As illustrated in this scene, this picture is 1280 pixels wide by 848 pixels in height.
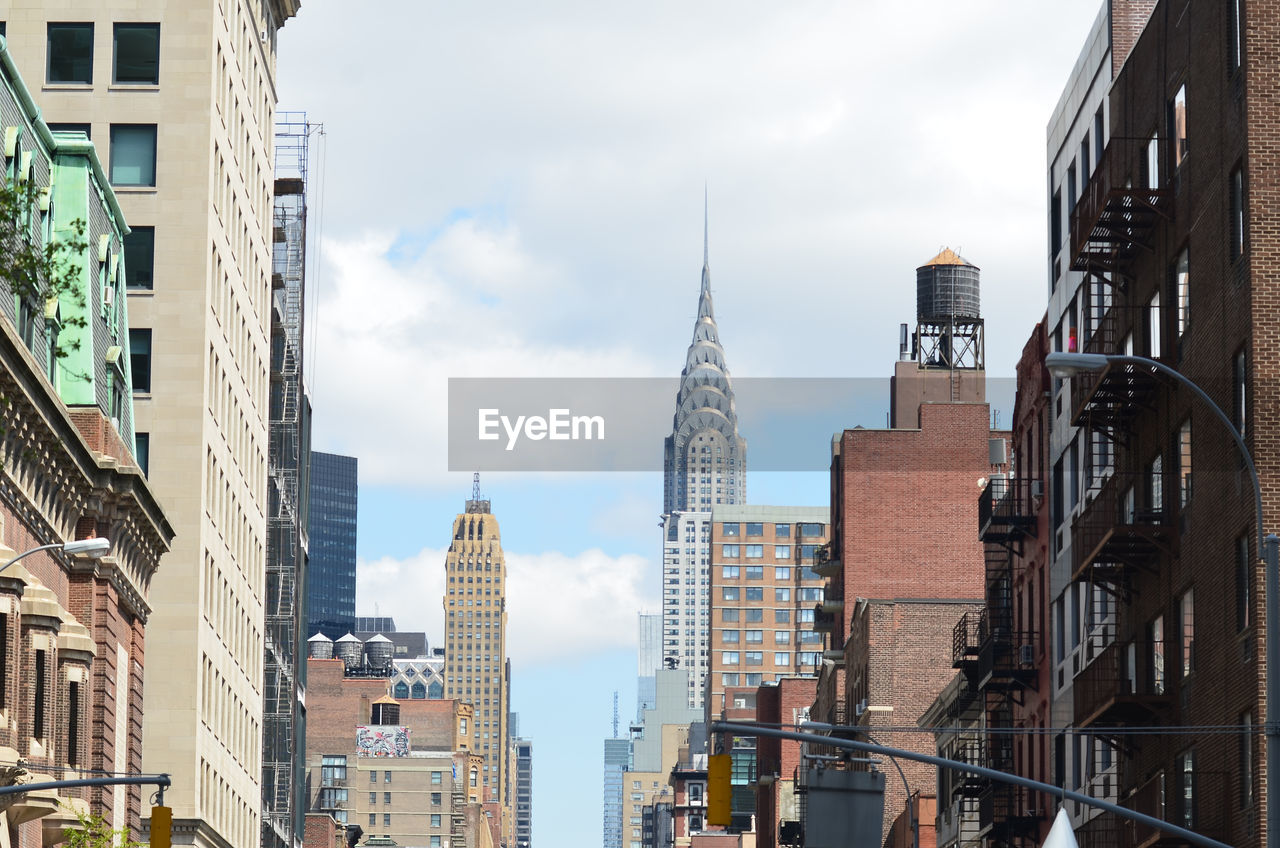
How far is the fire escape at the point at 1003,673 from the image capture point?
67.7 meters

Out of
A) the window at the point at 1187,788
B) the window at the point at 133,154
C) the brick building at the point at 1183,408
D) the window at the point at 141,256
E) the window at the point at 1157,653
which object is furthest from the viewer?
the window at the point at 133,154

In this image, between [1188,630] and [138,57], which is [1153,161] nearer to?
[1188,630]

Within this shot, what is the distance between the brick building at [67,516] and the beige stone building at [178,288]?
43.9ft

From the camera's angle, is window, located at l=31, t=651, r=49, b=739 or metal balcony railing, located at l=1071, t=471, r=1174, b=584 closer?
window, located at l=31, t=651, r=49, b=739

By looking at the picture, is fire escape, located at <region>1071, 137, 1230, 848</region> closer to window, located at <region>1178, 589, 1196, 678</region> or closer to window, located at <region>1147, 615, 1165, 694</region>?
window, located at <region>1147, 615, 1165, 694</region>

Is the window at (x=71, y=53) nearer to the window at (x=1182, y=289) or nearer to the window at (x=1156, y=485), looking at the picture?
the window at (x=1156, y=485)

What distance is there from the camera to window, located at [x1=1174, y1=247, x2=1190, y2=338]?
4516cm

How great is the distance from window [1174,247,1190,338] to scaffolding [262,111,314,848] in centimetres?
5891

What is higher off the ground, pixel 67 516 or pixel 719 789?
pixel 67 516

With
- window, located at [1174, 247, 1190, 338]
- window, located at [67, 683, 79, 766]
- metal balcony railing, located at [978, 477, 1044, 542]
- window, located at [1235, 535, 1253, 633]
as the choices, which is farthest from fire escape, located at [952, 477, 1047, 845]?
window, located at [67, 683, 79, 766]

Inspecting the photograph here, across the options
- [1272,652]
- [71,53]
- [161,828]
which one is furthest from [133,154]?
[1272,652]

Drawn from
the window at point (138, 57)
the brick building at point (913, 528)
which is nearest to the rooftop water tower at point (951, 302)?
the brick building at point (913, 528)

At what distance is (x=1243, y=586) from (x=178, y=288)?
43.5 m

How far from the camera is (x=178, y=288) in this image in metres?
74.2
